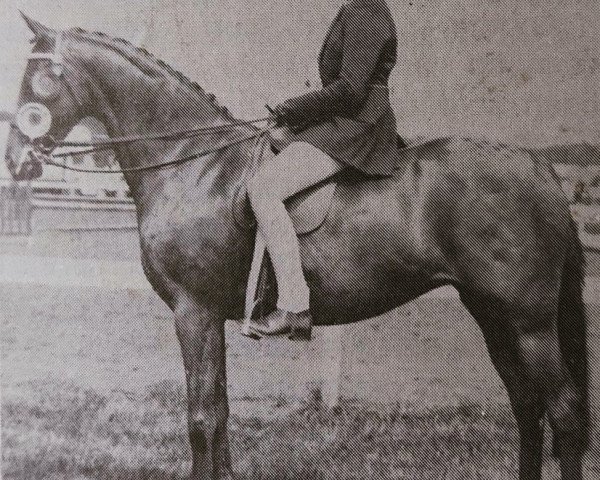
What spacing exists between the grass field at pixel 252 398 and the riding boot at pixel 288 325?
74cm

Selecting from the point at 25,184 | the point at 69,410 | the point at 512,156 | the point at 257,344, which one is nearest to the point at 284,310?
the point at 257,344

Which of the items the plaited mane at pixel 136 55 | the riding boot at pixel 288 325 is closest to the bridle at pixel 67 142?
the plaited mane at pixel 136 55

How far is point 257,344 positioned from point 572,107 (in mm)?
2007

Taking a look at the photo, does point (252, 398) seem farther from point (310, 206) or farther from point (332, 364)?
point (310, 206)

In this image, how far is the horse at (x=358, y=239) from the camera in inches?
106

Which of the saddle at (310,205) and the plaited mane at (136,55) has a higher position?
the plaited mane at (136,55)

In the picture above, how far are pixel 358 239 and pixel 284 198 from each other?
1.22 feet

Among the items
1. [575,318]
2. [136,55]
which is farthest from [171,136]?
[575,318]

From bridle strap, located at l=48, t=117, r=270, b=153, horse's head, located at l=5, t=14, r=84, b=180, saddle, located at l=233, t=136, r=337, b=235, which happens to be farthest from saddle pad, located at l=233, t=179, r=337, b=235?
→ horse's head, located at l=5, t=14, r=84, b=180

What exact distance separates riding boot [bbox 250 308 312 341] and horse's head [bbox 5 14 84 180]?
52.7 inches

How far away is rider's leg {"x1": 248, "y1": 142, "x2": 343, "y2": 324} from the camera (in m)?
2.79

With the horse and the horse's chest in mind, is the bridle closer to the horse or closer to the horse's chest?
the horse

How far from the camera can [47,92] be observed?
306cm

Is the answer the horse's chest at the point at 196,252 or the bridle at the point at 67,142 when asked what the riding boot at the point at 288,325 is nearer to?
the horse's chest at the point at 196,252
